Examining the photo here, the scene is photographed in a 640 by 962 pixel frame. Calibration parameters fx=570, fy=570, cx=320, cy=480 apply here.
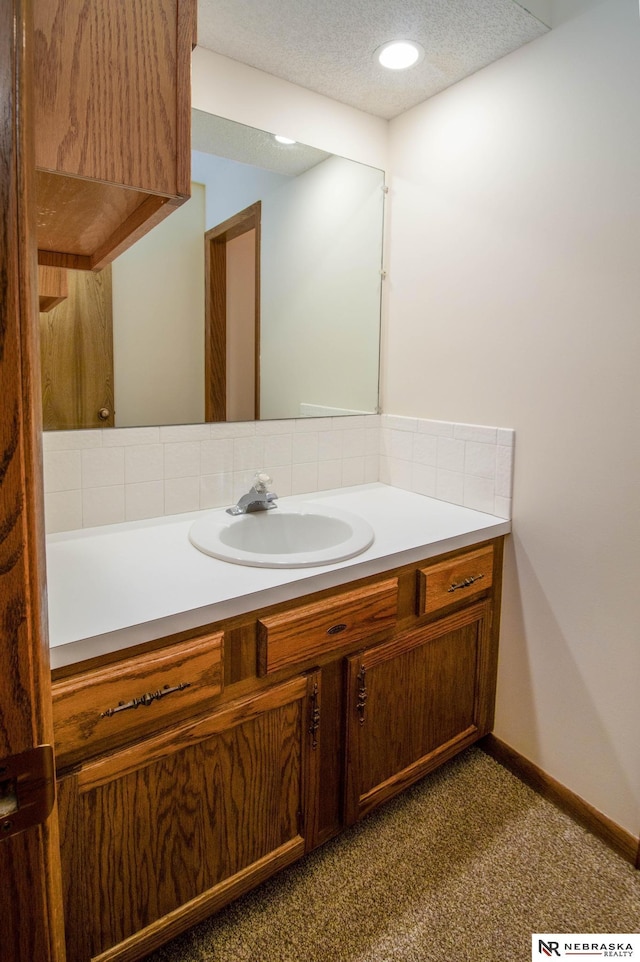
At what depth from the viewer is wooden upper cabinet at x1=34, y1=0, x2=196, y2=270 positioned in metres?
0.83

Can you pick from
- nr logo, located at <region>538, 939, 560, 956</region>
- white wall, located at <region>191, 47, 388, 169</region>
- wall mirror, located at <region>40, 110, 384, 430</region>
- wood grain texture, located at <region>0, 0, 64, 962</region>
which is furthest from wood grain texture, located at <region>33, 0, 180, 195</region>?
nr logo, located at <region>538, 939, 560, 956</region>

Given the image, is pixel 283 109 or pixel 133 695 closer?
pixel 133 695

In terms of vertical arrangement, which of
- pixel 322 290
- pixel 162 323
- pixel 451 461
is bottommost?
pixel 451 461

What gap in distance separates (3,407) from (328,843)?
1542 millimetres

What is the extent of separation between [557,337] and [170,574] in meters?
1.20

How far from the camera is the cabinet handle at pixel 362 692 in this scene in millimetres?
1426

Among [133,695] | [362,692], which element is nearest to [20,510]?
[133,695]

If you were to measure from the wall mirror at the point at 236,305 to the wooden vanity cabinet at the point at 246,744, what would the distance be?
765mm

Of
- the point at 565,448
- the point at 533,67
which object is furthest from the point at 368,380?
the point at 533,67

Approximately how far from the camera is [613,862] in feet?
4.93

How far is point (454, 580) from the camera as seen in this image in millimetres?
1605

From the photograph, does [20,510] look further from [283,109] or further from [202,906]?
[283,109]

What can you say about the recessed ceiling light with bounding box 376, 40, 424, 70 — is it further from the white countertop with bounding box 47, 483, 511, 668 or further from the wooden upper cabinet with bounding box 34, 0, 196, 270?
the white countertop with bounding box 47, 483, 511, 668

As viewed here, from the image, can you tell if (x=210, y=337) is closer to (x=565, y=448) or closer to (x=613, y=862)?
(x=565, y=448)
